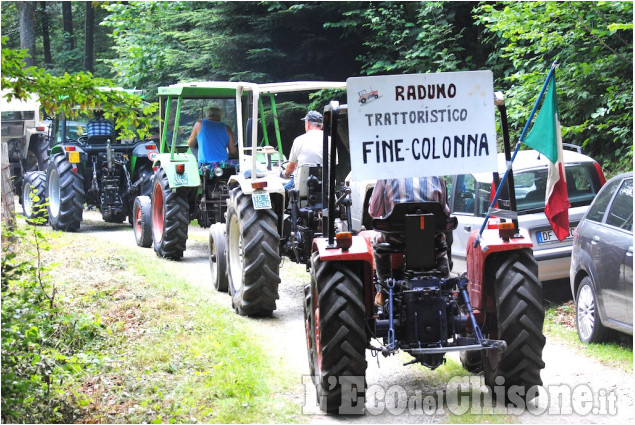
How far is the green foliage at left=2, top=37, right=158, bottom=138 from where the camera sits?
260 inches

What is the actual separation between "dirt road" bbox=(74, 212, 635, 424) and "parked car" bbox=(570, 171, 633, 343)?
1.36 ft

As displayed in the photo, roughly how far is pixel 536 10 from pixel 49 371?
8421 mm

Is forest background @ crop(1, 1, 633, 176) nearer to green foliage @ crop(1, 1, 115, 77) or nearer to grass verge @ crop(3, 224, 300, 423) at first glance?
grass verge @ crop(3, 224, 300, 423)

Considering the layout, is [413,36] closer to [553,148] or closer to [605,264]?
[605,264]

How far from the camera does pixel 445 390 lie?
7.04m

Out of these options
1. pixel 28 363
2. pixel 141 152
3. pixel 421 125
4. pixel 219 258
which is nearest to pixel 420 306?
pixel 421 125

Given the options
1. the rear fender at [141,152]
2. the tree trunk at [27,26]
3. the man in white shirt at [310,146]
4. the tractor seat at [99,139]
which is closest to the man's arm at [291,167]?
the man in white shirt at [310,146]

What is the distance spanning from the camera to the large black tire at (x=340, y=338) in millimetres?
6301

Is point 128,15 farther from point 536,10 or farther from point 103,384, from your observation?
point 103,384

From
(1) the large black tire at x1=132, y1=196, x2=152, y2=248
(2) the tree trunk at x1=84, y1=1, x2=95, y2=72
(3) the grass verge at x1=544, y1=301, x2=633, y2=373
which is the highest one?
(2) the tree trunk at x1=84, y1=1, x2=95, y2=72

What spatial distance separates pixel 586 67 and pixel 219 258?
212 inches

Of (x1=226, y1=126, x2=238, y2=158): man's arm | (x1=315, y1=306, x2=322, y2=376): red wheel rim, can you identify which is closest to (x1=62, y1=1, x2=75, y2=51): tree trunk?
(x1=226, y1=126, x2=238, y2=158): man's arm

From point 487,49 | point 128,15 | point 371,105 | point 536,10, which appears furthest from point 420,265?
point 128,15

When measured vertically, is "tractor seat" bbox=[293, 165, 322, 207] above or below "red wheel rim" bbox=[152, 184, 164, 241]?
above
